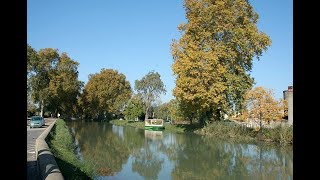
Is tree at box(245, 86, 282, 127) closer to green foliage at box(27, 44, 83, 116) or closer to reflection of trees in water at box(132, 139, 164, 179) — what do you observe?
reflection of trees in water at box(132, 139, 164, 179)

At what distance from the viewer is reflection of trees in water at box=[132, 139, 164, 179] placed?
17413mm

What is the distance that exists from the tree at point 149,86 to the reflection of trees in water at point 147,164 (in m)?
49.0

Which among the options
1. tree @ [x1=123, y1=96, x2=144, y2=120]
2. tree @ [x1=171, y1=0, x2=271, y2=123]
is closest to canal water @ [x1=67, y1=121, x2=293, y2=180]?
tree @ [x1=171, y1=0, x2=271, y2=123]

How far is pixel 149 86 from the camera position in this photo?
250 ft

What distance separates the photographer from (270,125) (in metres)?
33.5

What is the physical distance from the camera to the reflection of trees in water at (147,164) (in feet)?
57.1

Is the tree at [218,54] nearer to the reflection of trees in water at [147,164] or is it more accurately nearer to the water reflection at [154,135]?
the water reflection at [154,135]

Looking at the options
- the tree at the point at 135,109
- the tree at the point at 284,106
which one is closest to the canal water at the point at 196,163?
the tree at the point at 284,106

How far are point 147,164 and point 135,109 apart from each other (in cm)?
5415

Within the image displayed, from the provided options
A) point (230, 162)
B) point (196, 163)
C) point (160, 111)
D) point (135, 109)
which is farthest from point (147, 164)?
point (160, 111)

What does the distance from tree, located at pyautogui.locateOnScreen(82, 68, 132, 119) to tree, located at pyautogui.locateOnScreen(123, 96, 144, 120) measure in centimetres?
890
